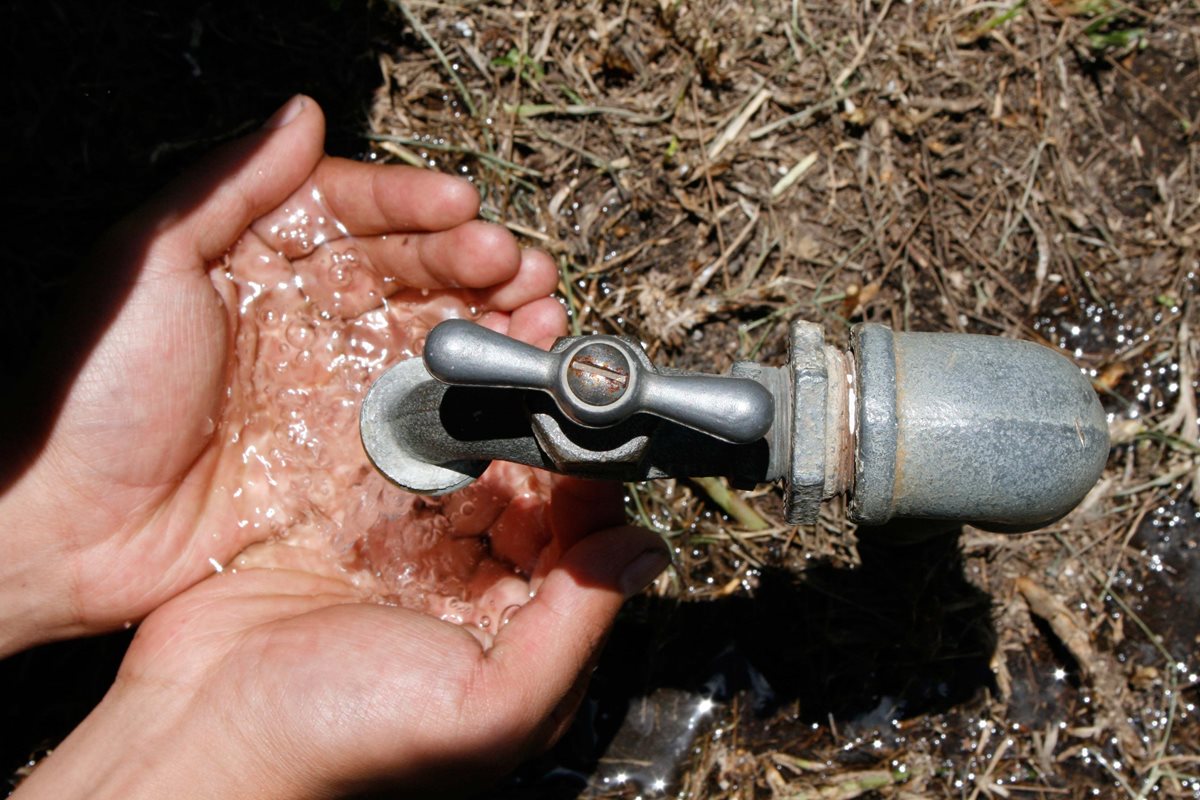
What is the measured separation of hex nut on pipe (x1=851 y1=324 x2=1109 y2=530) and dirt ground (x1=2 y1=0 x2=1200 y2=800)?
3.49 ft

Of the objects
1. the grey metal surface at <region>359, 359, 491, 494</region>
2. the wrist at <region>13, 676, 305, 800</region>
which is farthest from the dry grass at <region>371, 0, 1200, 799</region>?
the wrist at <region>13, 676, 305, 800</region>

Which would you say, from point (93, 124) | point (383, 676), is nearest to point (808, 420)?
point (383, 676)

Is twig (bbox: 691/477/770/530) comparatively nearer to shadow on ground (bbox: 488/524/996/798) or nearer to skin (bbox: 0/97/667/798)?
shadow on ground (bbox: 488/524/996/798)

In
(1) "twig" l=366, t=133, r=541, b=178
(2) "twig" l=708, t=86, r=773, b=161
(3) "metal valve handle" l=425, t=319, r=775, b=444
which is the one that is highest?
(3) "metal valve handle" l=425, t=319, r=775, b=444

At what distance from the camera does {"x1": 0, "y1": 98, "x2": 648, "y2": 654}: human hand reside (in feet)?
6.85

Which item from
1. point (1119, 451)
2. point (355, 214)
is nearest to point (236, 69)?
point (355, 214)

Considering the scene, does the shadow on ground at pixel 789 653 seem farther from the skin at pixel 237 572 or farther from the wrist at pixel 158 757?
the wrist at pixel 158 757

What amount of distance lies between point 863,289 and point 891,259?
12cm

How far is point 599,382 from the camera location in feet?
Answer: 4.60

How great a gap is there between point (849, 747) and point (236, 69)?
244 centimetres

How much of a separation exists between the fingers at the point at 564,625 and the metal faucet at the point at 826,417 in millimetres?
377

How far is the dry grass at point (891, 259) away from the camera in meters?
2.60

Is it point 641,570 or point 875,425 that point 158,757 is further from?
point 875,425

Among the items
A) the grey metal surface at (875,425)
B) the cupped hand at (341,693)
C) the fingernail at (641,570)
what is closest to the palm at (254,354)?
the cupped hand at (341,693)
